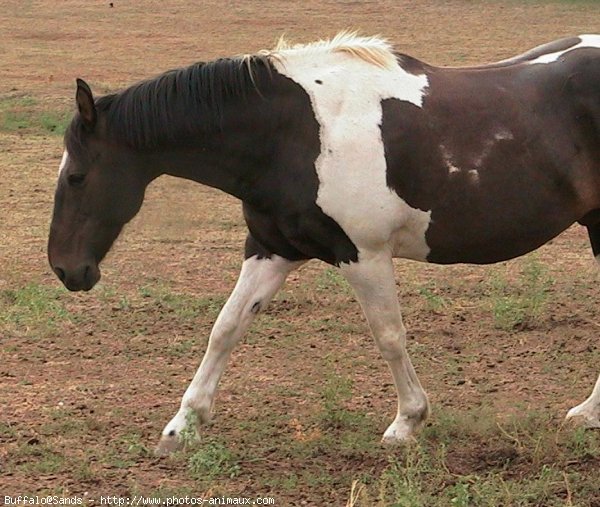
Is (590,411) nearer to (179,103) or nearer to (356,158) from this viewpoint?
(356,158)

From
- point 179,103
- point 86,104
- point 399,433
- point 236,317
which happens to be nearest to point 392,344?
point 399,433

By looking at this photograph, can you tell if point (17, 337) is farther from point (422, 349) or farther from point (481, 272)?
point (481, 272)

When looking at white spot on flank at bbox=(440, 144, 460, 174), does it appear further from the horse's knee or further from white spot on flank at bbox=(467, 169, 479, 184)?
the horse's knee

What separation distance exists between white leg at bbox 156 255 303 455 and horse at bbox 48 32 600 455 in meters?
0.07

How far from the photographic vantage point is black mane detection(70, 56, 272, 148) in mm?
5074

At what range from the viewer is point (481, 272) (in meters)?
8.36

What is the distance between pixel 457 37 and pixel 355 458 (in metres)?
20.7

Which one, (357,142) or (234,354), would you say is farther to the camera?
(234,354)

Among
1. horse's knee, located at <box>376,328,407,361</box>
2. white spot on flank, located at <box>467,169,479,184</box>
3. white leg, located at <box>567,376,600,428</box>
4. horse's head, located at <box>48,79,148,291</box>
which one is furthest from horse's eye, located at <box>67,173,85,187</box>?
white leg, located at <box>567,376,600,428</box>

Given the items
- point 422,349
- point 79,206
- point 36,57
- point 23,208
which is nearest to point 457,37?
point 36,57

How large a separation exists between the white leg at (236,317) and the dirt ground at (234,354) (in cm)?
22

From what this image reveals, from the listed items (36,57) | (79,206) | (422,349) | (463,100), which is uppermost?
(463,100)

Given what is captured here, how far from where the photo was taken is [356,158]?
493 centimetres

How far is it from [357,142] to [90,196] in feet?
4.01
